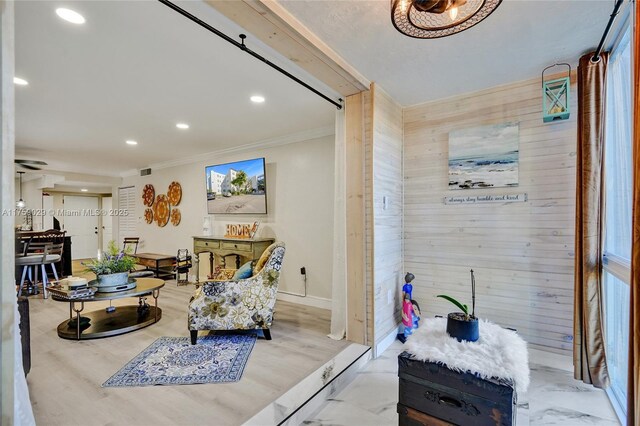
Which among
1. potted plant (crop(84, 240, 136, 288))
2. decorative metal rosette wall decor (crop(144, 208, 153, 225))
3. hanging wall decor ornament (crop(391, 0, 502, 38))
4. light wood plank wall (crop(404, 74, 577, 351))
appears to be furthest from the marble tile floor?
decorative metal rosette wall decor (crop(144, 208, 153, 225))

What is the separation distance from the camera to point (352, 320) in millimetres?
2883

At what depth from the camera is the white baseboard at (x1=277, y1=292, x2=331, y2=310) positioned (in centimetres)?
424

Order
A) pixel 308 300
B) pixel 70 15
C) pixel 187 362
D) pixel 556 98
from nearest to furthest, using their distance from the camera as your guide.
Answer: pixel 70 15
pixel 556 98
pixel 187 362
pixel 308 300

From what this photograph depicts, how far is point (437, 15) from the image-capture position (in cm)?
159

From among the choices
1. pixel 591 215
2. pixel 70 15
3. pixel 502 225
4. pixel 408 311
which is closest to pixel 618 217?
pixel 591 215

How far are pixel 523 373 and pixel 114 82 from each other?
3673 mm

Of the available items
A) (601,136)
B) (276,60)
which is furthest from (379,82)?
(601,136)

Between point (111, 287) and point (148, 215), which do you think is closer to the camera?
point (111, 287)

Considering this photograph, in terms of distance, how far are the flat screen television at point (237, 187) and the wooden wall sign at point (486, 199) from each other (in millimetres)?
2836

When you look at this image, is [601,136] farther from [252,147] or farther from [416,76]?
[252,147]

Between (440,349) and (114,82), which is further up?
(114,82)

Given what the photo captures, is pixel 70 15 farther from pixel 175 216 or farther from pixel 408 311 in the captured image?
pixel 175 216

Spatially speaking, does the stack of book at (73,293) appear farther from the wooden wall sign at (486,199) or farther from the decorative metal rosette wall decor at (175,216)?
the wooden wall sign at (486,199)

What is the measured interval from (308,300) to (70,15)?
3.82 m
